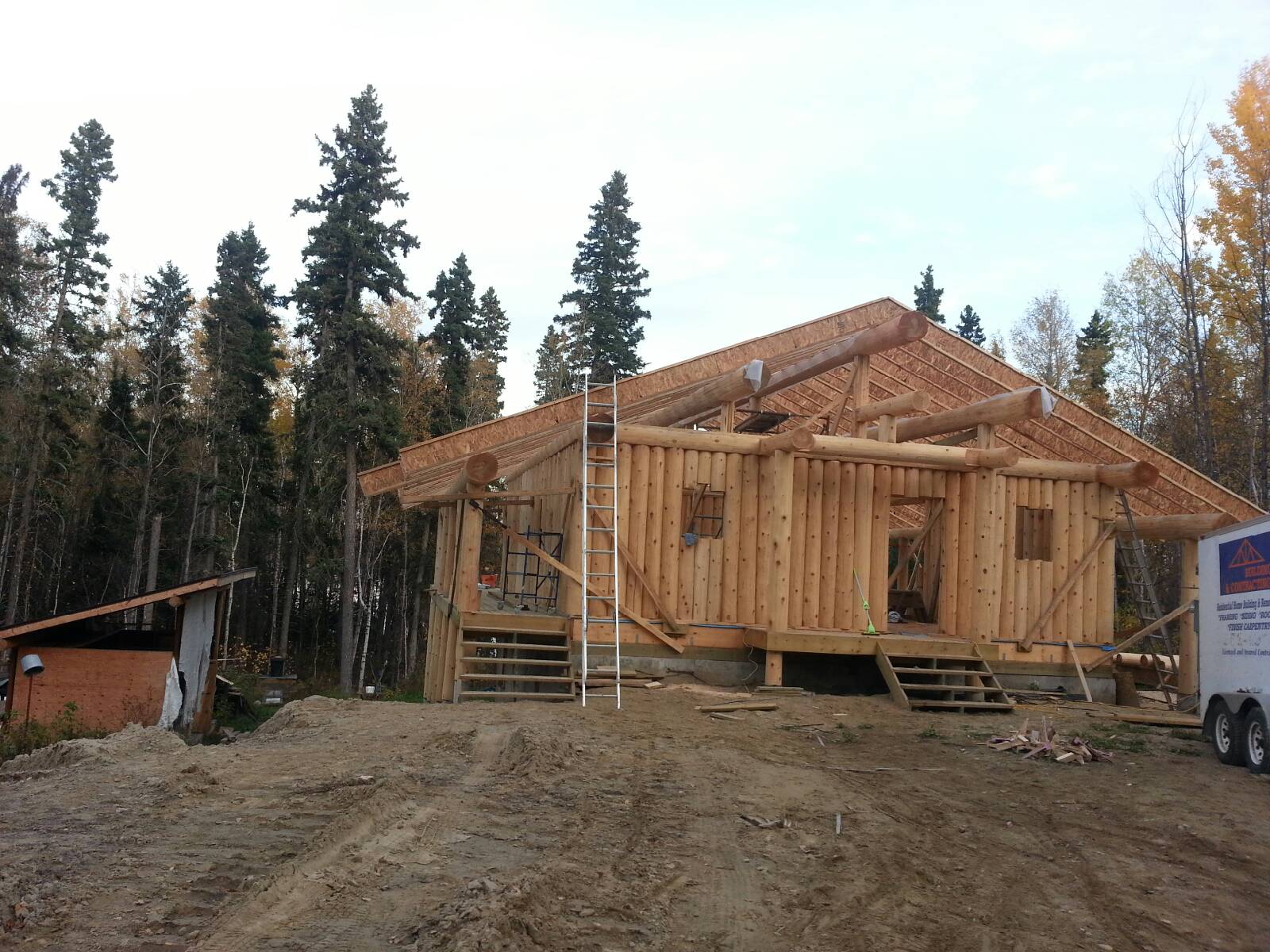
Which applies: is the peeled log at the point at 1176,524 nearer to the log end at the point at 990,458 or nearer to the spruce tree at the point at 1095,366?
the log end at the point at 990,458

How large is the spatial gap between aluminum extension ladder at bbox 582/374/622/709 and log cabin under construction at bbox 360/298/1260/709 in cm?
4

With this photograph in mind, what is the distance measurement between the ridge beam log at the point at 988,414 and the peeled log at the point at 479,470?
631cm

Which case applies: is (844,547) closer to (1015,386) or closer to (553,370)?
(1015,386)

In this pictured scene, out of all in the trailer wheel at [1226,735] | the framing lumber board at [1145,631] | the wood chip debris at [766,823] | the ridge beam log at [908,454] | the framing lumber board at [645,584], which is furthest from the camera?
the framing lumber board at [1145,631]

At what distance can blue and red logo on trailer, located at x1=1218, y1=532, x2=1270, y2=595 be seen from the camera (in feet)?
31.0

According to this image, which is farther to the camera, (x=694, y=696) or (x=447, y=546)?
(x=447, y=546)

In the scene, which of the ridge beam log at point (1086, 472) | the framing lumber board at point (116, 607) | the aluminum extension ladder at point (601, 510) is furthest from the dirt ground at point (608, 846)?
the framing lumber board at point (116, 607)

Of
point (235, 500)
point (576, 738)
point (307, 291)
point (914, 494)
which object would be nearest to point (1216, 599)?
point (914, 494)

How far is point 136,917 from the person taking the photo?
14.4 ft

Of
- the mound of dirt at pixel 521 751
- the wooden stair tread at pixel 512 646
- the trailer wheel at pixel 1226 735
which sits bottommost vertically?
the mound of dirt at pixel 521 751

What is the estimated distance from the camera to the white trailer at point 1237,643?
30.2 ft

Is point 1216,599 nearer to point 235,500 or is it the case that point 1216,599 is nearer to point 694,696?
point 694,696

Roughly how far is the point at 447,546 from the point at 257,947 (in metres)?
14.8

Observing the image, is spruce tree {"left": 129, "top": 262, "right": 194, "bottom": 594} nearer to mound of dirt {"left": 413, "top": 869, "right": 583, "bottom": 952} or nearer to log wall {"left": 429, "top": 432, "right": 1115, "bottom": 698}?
log wall {"left": 429, "top": 432, "right": 1115, "bottom": 698}
